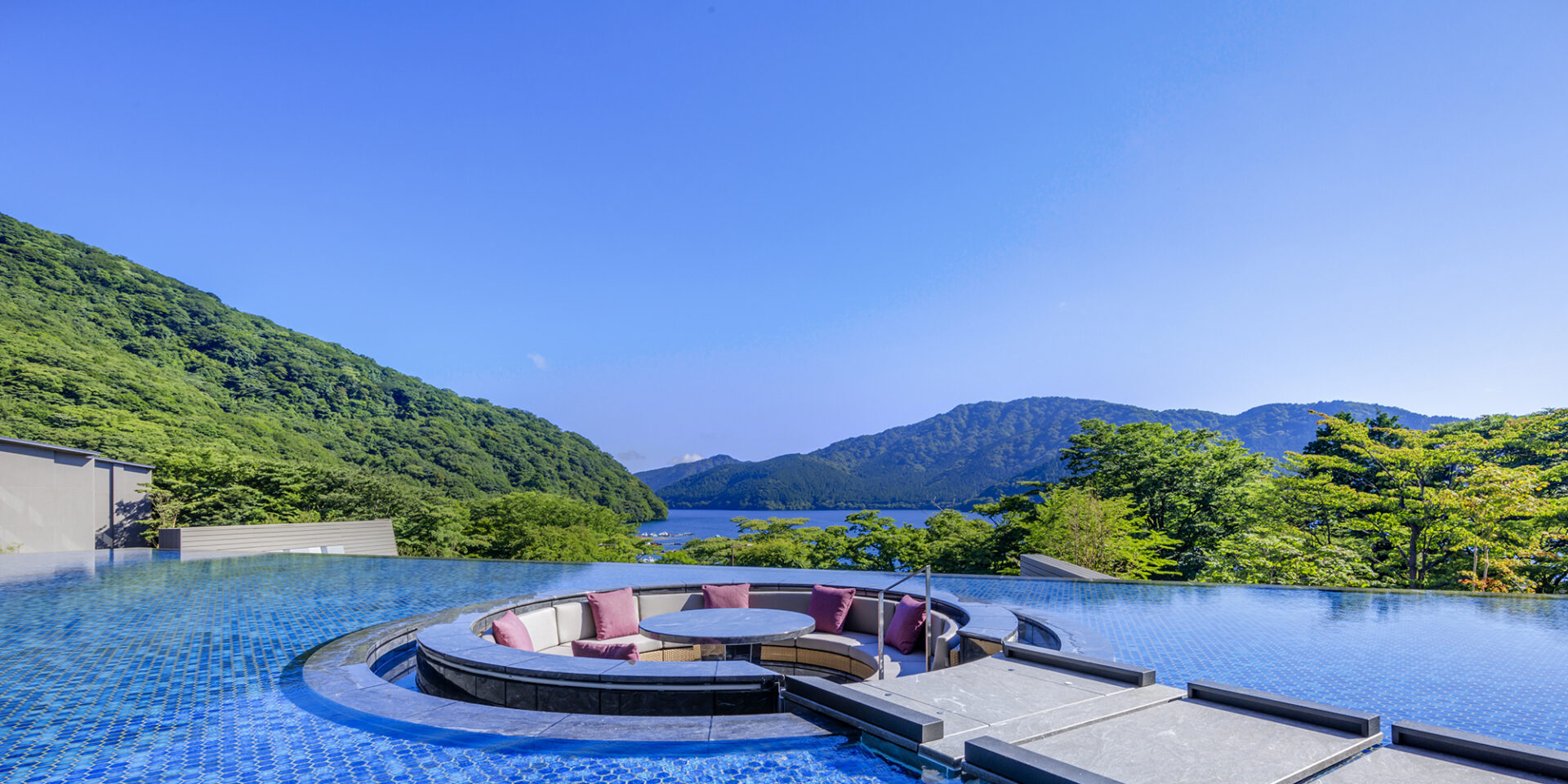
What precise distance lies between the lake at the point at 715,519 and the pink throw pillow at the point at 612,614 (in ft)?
84.1

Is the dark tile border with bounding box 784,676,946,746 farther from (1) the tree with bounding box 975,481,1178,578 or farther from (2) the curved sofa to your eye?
(1) the tree with bounding box 975,481,1178,578

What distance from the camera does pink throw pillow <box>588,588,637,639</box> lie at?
658 cm

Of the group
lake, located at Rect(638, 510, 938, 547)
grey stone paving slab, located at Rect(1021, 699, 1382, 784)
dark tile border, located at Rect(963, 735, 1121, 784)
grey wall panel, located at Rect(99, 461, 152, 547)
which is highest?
grey wall panel, located at Rect(99, 461, 152, 547)

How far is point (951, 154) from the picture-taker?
Result: 1608cm

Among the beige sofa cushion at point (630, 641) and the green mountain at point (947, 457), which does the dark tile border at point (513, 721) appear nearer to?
the beige sofa cushion at point (630, 641)

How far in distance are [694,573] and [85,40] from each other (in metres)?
25.3

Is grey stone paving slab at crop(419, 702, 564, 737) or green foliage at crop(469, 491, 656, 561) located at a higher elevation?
grey stone paving slab at crop(419, 702, 564, 737)

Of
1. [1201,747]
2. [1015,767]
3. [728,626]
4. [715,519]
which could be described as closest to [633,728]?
[1015,767]

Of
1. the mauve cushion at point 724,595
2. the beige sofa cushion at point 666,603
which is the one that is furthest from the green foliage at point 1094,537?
the beige sofa cushion at point 666,603

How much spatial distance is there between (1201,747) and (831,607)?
449 centimetres

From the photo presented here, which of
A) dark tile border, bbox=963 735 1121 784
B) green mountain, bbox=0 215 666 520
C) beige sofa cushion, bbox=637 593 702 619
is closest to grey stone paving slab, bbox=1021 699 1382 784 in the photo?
dark tile border, bbox=963 735 1121 784

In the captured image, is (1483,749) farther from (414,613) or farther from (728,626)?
(414,613)

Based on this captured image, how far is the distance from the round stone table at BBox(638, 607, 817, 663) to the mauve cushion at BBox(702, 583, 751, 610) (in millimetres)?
477

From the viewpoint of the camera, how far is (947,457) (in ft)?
228
